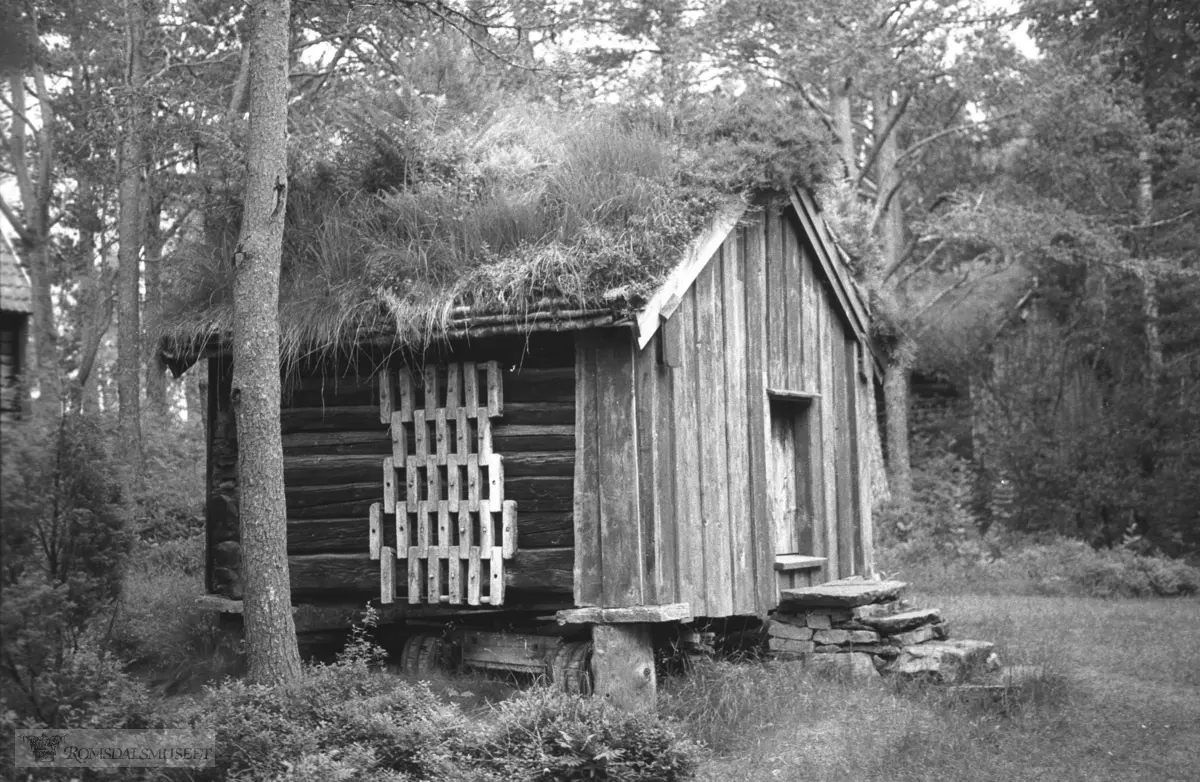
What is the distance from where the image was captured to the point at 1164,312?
68.8 ft

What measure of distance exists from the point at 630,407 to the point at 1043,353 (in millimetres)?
15416

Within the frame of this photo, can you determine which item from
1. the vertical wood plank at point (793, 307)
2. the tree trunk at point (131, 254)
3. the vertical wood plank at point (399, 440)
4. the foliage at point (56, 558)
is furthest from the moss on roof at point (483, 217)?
the tree trunk at point (131, 254)

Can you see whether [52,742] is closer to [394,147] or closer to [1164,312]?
[394,147]

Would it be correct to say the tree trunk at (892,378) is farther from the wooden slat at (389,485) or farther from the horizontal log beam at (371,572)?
the wooden slat at (389,485)

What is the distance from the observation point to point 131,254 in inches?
628

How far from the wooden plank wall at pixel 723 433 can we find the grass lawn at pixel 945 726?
941 mm

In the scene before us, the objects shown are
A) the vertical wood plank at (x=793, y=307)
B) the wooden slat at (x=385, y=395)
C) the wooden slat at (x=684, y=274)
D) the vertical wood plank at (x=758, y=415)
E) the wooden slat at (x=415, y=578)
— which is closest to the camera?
the wooden slat at (x=684, y=274)

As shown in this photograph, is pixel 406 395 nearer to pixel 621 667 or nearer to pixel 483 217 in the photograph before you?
pixel 483 217

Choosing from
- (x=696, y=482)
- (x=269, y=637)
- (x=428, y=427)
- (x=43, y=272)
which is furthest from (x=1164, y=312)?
(x=43, y=272)

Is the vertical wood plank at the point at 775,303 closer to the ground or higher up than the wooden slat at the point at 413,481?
higher up

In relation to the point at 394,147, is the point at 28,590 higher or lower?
lower

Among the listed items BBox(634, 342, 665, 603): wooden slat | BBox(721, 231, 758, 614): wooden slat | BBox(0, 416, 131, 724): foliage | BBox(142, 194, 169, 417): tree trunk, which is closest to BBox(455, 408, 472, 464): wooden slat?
BBox(634, 342, 665, 603): wooden slat

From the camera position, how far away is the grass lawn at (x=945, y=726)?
8.27 meters

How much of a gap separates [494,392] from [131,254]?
8.45 m
